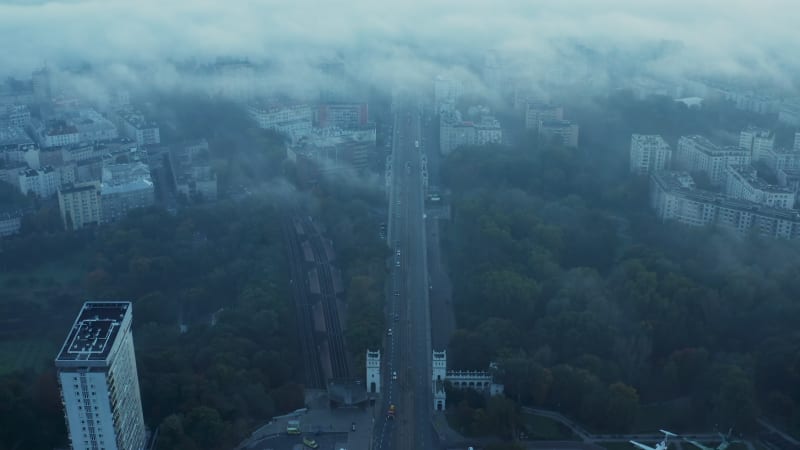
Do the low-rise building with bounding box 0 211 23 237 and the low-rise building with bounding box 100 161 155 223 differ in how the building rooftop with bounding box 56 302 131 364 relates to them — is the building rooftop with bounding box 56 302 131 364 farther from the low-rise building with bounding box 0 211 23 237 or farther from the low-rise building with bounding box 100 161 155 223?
the low-rise building with bounding box 100 161 155 223

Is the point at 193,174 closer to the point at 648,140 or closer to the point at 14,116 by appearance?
the point at 14,116

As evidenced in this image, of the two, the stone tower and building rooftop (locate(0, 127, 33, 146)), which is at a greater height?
building rooftop (locate(0, 127, 33, 146))

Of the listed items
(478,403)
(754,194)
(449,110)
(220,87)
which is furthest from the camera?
(220,87)

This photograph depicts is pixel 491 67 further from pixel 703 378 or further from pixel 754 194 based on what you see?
pixel 703 378

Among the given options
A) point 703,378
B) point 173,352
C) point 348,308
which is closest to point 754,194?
point 703,378

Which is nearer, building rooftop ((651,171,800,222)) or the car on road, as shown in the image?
A: the car on road

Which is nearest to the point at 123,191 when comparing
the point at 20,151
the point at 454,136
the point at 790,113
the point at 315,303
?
the point at 20,151

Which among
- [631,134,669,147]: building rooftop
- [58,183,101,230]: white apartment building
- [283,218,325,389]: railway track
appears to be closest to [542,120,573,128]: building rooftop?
[631,134,669,147]: building rooftop
